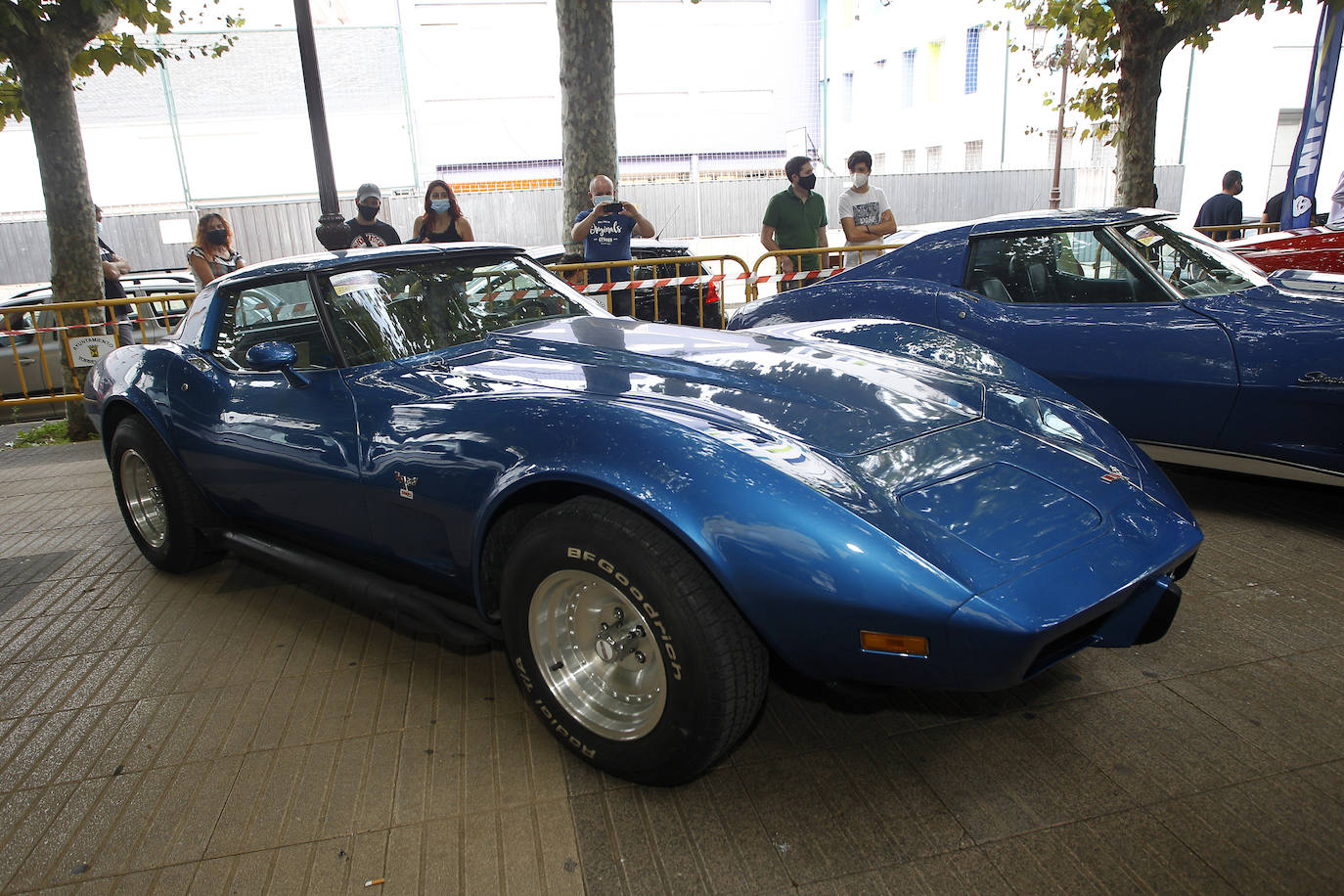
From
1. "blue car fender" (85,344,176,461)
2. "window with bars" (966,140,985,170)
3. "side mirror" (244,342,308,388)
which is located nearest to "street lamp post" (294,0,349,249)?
"blue car fender" (85,344,176,461)

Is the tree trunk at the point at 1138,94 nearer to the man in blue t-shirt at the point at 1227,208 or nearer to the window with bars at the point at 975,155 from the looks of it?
the man in blue t-shirt at the point at 1227,208

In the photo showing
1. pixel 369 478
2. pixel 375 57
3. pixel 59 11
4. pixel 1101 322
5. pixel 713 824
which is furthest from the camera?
pixel 375 57

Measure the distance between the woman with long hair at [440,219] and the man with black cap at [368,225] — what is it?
0.88 ft

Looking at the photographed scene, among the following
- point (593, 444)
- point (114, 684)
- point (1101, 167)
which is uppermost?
point (1101, 167)

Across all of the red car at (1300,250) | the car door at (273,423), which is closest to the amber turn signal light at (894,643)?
the car door at (273,423)

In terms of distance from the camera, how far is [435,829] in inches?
81.2

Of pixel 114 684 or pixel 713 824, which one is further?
pixel 114 684

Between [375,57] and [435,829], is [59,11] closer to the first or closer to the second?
[435,829]

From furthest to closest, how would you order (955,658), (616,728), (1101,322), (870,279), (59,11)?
1. (59,11)
2. (870,279)
3. (1101,322)
4. (616,728)
5. (955,658)

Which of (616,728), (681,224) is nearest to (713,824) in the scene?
(616,728)

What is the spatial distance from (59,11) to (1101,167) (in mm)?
24238

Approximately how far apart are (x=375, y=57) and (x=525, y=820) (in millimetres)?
21643

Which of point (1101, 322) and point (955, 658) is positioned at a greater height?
point (1101, 322)

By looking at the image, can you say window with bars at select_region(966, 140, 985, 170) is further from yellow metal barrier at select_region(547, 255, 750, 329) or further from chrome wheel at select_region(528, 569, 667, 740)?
chrome wheel at select_region(528, 569, 667, 740)
